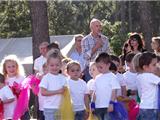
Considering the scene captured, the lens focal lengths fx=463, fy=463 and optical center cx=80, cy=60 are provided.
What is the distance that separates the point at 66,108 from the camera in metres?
6.91

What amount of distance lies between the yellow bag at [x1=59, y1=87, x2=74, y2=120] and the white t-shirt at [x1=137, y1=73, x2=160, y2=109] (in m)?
1.07

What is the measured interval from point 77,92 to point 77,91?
0.02 m

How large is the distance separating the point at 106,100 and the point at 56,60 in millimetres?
956

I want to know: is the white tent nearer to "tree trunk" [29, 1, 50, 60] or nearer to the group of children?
"tree trunk" [29, 1, 50, 60]

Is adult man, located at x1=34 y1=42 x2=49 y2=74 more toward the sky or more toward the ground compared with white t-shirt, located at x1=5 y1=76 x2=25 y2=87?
more toward the sky

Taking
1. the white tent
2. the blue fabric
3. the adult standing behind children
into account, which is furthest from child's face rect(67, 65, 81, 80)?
the white tent

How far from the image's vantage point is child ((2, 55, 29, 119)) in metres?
7.67

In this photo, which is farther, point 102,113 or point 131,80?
point 131,80

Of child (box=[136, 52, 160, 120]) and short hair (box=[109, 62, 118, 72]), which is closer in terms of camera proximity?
child (box=[136, 52, 160, 120])

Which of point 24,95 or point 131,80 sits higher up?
point 131,80

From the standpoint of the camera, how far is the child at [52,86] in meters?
6.85

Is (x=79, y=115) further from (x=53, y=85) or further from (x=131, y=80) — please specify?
(x=131, y=80)

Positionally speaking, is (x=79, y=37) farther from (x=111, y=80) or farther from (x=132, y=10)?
(x=132, y=10)

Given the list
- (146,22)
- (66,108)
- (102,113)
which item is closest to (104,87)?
(102,113)
